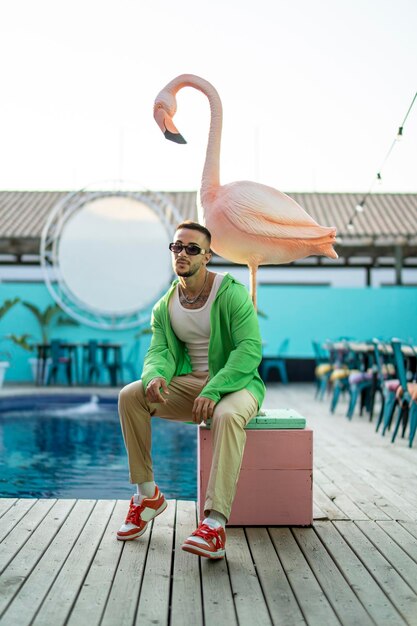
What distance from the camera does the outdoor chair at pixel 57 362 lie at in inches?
437

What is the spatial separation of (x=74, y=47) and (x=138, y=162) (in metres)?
7.92

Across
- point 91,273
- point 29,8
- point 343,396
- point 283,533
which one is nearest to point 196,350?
point 283,533

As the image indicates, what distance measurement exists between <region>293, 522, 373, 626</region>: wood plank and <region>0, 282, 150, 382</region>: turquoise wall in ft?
31.8

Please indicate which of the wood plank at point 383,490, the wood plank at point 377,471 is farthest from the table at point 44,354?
the wood plank at point 383,490

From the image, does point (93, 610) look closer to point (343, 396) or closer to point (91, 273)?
point (343, 396)

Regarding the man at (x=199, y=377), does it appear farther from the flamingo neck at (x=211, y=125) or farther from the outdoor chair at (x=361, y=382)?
the outdoor chair at (x=361, y=382)

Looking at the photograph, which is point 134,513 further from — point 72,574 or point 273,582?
point 273,582

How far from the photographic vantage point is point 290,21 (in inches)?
229

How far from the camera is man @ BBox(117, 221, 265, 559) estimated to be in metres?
2.50

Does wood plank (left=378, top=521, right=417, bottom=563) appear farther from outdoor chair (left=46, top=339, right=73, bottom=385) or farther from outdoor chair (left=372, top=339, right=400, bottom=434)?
outdoor chair (left=46, top=339, right=73, bottom=385)

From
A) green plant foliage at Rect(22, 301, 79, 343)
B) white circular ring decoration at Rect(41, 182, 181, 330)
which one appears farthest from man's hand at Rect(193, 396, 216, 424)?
green plant foliage at Rect(22, 301, 79, 343)

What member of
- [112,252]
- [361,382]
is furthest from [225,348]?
[112,252]

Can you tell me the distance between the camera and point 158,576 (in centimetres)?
222

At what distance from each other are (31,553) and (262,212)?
72.0 inches
